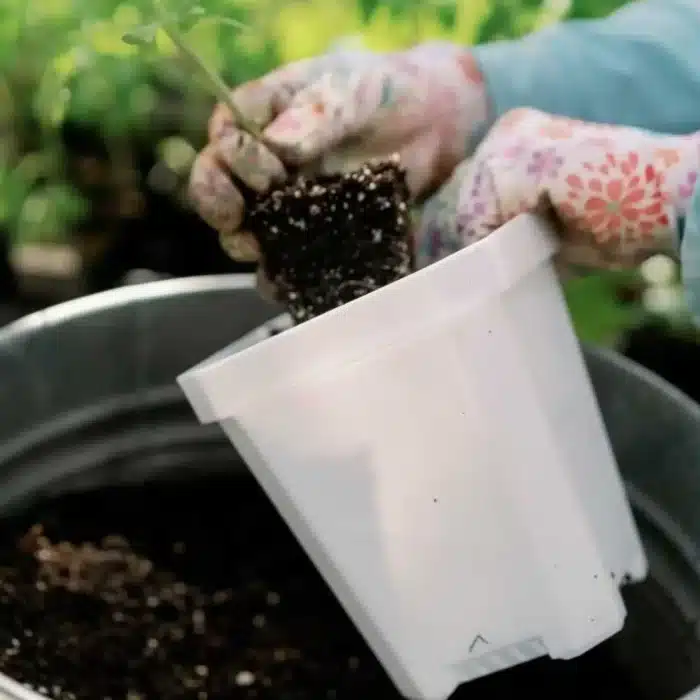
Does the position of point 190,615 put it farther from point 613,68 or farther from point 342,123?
point 613,68

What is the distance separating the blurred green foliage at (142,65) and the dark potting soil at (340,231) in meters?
0.13

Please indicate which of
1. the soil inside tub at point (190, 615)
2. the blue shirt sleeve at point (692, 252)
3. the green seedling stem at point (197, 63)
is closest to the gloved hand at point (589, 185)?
the blue shirt sleeve at point (692, 252)

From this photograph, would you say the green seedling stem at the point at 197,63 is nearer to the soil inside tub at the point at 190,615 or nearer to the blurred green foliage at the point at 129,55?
the blurred green foliage at the point at 129,55

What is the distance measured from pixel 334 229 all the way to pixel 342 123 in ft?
0.26

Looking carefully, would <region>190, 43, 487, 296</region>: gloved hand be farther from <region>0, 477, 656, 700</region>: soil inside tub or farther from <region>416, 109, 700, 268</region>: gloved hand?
<region>0, 477, 656, 700</region>: soil inside tub

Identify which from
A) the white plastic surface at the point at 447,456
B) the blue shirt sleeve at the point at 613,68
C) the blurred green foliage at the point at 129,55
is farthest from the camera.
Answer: the blurred green foliage at the point at 129,55

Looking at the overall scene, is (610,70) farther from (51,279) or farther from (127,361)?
(51,279)

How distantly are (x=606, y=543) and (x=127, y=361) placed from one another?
0.48 metres

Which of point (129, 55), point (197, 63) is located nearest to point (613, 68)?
point (197, 63)

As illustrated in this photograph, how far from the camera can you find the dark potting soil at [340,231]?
0.52 metres

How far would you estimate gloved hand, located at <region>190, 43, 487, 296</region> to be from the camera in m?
0.54

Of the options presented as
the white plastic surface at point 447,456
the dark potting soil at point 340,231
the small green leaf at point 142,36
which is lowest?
the white plastic surface at point 447,456

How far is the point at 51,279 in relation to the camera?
3.76 feet

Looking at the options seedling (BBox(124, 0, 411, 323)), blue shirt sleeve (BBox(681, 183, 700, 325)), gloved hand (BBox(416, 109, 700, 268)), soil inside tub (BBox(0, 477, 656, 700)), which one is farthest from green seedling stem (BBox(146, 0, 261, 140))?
soil inside tub (BBox(0, 477, 656, 700))
